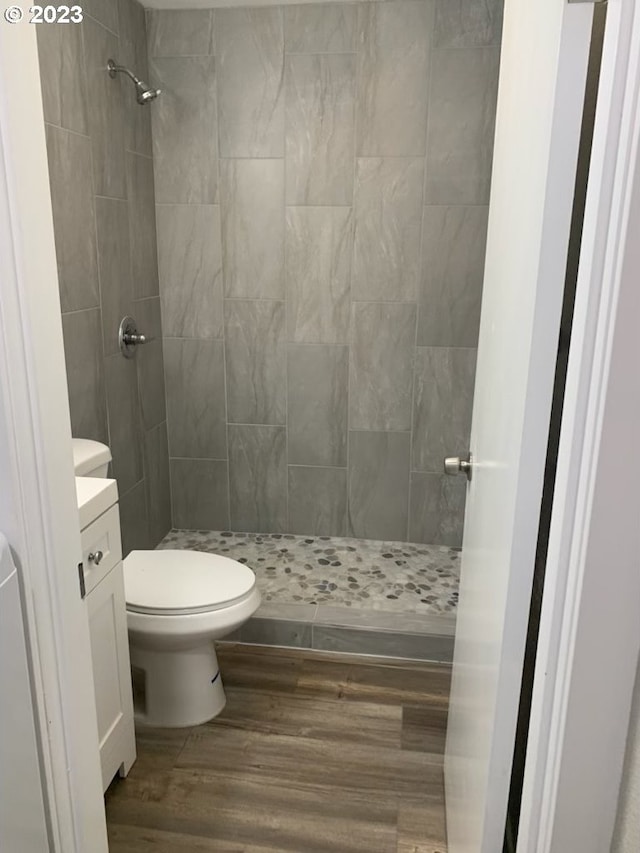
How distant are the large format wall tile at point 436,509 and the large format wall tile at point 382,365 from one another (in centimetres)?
29

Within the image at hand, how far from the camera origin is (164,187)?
2916mm

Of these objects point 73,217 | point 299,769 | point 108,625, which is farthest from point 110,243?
point 299,769

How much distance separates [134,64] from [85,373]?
50.7 inches

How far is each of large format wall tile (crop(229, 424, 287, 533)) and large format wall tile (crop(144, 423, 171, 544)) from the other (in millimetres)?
304

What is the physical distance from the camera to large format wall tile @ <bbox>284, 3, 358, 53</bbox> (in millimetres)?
2666

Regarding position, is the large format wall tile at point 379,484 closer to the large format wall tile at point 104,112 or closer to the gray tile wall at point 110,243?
the gray tile wall at point 110,243

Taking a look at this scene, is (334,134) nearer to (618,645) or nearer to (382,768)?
(382,768)

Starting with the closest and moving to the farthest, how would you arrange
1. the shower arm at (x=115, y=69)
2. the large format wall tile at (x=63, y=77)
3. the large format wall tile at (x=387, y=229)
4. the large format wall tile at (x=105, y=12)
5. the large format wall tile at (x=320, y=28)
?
the large format wall tile at (x=63, y=77) → the large format wall tile at (x=105, y=12) → the shower arm at (x=115, y=69) → the large format wall tile at (x=320, y=28) → the large format wall tile at (x=387, y=229)

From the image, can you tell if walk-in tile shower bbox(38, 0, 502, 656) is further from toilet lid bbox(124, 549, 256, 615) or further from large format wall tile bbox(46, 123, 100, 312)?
toilet lid bbox(124, 549, 256, 615)

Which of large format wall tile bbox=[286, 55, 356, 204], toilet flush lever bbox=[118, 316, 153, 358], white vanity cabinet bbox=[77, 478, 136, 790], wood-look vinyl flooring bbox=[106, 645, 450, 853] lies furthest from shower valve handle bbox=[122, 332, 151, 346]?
wood-look vinyl flooring bbox=[106, 645, 450, 853]

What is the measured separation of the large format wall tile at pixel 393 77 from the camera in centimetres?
264

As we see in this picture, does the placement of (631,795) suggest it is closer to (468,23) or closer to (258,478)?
(258,478)

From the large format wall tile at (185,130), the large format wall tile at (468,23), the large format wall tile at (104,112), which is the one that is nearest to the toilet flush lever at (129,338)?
the large format wall tile at (104,112)

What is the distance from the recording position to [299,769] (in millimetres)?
1908
